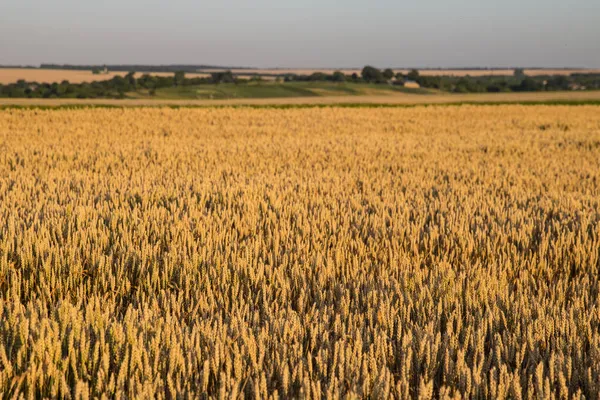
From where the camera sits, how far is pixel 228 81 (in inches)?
3664

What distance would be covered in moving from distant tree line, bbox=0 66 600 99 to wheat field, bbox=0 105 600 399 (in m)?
66.5

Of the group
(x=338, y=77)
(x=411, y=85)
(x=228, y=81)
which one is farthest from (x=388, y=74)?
(x=228, y=81)

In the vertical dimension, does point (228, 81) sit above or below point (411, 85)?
above

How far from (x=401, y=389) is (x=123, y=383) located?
945mm

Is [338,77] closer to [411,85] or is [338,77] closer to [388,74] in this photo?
[388,74]

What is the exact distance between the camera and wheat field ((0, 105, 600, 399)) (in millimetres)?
2074

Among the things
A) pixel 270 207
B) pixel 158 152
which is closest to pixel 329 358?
pixel 270 207

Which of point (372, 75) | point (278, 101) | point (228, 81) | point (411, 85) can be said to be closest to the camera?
point (278, 101)

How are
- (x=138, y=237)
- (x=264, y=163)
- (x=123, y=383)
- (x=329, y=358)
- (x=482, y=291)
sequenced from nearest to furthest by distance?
(x=123, y=383), (x=329, y=358), (x=482, y=291), (x=138, y=237), (x=264, y=163)

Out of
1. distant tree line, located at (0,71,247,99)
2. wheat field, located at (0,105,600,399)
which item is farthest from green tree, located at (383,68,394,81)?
wheat field, located at (0,105,600,399)

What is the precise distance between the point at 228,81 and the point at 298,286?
92615 mm

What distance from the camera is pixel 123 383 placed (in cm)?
190

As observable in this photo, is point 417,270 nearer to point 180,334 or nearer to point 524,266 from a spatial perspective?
point 524,266

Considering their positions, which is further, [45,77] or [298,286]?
[45,77]
